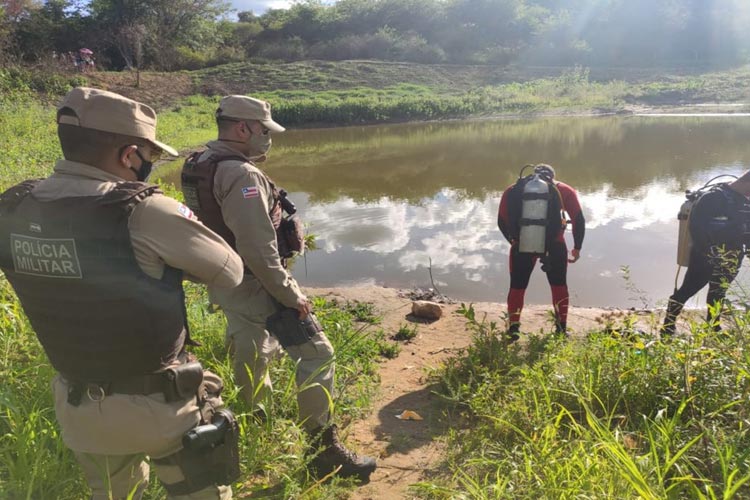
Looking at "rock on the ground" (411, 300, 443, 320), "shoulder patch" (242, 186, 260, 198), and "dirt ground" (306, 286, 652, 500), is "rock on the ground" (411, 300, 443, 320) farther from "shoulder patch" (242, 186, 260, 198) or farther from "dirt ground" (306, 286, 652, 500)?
"shoulder patch" (242, 186, 260, 198)

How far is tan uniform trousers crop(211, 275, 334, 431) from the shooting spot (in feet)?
8.50

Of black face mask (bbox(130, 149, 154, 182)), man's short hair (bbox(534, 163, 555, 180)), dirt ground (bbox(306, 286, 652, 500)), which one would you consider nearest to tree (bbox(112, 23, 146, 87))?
dirt ground (bbox(306, 286, 652, 500))

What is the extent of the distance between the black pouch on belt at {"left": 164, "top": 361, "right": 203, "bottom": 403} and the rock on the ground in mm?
3878

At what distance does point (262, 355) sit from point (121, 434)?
43.6 inches

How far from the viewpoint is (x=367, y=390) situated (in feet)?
11.6

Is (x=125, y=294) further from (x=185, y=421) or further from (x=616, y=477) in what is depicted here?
(x=616, y=477)

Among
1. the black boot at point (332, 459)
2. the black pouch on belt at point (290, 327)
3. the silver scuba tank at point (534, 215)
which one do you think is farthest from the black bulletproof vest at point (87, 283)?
the silver scuba tank at point (534, 215)

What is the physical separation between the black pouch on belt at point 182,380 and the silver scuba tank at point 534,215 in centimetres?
317

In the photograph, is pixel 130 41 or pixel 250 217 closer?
pixel 250 217

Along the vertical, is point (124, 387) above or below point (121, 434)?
above

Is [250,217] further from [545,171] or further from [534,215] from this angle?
[545,171]

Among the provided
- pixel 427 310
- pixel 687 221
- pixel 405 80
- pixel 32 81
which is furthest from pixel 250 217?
pixel 405 80

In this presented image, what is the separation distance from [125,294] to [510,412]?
2175mm

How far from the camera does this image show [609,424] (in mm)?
2289
